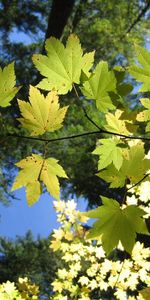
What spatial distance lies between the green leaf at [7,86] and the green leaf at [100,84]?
189mm

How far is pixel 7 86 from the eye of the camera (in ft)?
2.64

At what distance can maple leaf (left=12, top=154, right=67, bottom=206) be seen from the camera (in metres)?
0.88

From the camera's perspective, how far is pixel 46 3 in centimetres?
1065

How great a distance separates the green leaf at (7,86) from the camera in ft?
2.62

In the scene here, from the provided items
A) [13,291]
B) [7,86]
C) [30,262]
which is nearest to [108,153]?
[7,86]

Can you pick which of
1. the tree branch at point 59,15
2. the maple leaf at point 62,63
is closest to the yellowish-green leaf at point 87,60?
the maple leaf at point 62,63

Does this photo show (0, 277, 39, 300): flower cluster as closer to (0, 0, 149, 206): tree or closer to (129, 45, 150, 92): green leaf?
(129, 45, 150, 92): green leaf

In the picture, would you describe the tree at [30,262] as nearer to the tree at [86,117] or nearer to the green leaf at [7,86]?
the tree at [86,117]

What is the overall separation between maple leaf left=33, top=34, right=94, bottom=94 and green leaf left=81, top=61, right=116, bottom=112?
3cm

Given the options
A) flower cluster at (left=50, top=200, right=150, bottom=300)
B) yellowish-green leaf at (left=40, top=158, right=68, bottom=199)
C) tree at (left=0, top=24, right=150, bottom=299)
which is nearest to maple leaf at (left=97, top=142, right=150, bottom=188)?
tree at (left=0, top=24, right=150, bottom=299)

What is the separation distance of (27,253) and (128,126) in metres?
17.1

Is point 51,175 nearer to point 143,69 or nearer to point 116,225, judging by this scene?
point 116,225

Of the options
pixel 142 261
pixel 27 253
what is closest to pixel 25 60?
pixel 142 261

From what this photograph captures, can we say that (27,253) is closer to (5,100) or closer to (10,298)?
(10,298)
